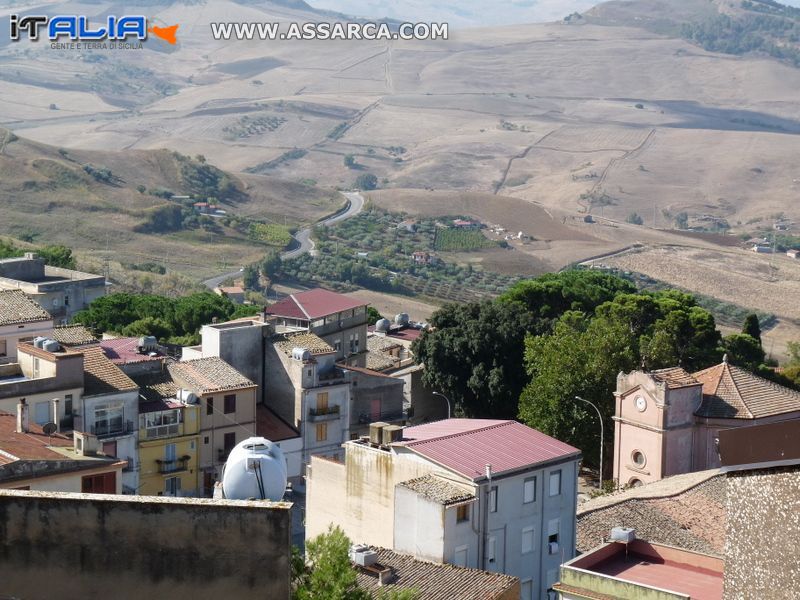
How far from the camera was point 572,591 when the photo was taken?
82.8ft

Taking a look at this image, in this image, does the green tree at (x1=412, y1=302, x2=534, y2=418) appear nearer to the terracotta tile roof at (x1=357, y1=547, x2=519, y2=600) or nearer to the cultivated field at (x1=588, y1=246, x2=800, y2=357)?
the terracotta tile roof at (x1=357, y1=547, x2=519, y2=600)

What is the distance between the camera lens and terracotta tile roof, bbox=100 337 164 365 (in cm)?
5151

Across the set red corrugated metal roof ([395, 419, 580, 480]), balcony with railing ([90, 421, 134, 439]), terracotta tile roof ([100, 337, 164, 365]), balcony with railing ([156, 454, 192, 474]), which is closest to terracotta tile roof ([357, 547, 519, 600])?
red corrugated metal roof ([395, 419, 580, 480])

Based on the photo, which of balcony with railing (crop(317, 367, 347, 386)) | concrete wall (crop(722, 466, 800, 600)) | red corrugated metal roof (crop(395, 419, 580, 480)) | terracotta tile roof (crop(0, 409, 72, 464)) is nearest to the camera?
concrete wall (crop(722, 466, 800, 600))

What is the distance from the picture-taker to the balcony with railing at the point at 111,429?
46.3 metres

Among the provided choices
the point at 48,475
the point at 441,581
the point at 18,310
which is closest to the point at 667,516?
the point at 441,581

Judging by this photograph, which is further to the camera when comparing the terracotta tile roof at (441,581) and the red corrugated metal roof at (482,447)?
the red corrugated metal roof at (482,447)

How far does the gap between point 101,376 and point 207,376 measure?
17.6 ft

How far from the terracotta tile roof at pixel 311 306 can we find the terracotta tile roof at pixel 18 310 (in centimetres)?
1235

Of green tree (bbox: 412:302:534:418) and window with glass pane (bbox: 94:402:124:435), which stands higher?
window with glass pane (bbox: 94:402:124:435)

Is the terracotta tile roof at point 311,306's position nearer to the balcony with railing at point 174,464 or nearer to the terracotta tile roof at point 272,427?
the terracotta tile roof at point 272,427

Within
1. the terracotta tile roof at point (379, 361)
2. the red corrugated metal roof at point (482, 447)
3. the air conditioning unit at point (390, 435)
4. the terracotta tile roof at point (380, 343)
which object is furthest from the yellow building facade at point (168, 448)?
the terracotta tile roof at point (380, 343)

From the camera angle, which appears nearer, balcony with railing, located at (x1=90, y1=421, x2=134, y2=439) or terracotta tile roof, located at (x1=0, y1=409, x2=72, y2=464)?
terracotta tile roof, located at (x1=0, y1=409, x2=72, y2=464)

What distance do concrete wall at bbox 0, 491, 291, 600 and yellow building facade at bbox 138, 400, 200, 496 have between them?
36.9m
